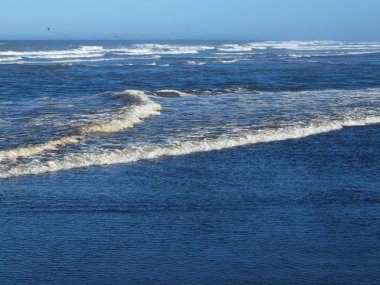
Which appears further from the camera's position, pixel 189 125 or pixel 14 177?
pixel 189 125

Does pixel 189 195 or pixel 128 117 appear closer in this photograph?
pixel 189 195

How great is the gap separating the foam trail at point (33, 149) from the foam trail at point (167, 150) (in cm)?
68

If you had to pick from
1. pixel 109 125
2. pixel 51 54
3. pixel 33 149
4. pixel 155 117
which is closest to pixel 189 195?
pixel 33 149

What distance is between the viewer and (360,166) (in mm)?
10812

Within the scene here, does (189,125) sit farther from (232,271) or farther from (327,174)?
(232,271)

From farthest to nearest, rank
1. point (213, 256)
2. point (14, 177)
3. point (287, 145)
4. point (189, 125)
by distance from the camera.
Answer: point (189, 125), point (287, 145), point (14, 177), point (213, 256)

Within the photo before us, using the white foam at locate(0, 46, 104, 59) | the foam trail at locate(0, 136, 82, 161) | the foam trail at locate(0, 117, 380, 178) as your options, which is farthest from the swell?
the white foam at locate(0, 46, 104, 59)

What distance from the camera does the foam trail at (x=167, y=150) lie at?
33.8 ft

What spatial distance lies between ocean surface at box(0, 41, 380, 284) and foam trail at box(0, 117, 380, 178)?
0.11ft

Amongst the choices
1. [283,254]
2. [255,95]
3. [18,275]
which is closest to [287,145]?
[283,254]

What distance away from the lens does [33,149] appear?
11.4 m

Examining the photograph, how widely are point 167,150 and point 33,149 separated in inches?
94.0

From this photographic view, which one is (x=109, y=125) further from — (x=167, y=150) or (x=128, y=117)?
(x=167, y=150)

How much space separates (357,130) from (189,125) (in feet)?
12.5
